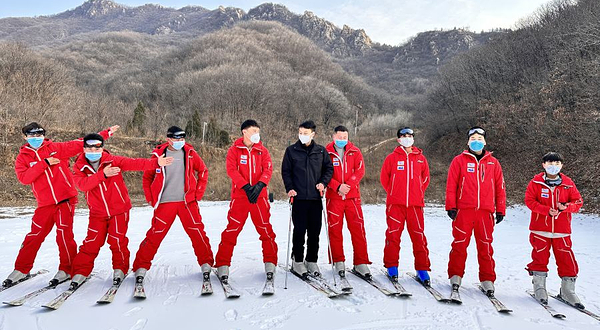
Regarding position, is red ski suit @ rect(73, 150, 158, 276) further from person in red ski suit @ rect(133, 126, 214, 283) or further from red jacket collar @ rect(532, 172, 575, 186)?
red jacket collar @ rect(532, 172, 575, 186)

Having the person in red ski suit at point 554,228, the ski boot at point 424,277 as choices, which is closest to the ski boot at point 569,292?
the person in red ski suit at point 554,228

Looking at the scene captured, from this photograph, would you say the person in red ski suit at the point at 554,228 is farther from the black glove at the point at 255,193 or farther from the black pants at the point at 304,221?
the black glove at the point at 255,193

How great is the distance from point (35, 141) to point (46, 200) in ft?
2.58

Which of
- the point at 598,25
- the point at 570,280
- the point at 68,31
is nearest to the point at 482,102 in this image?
the point at 598,25

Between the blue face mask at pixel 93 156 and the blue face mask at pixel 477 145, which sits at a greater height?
the blue face mask at pixel 477 145

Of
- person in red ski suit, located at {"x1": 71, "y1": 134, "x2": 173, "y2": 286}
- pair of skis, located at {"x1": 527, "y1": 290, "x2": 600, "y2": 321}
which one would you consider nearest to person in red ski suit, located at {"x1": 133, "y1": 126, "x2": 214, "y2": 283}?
person in red ski suit, located at {"x1": 71, "y1": 134, "x2": 173, "y2": 286}

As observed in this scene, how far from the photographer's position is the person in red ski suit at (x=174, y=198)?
4.70 m

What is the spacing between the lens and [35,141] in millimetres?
4785

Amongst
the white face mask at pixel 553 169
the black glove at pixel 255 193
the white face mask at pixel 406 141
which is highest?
the white face mask at pixel 406 141

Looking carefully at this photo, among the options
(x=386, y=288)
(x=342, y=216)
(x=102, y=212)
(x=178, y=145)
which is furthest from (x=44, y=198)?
(x=386, y=288)

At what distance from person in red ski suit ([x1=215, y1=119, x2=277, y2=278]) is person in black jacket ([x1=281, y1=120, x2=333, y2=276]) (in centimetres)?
33

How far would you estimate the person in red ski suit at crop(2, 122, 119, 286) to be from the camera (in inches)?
185

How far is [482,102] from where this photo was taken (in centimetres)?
2848

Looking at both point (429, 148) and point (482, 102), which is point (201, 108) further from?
point (482, 102)
